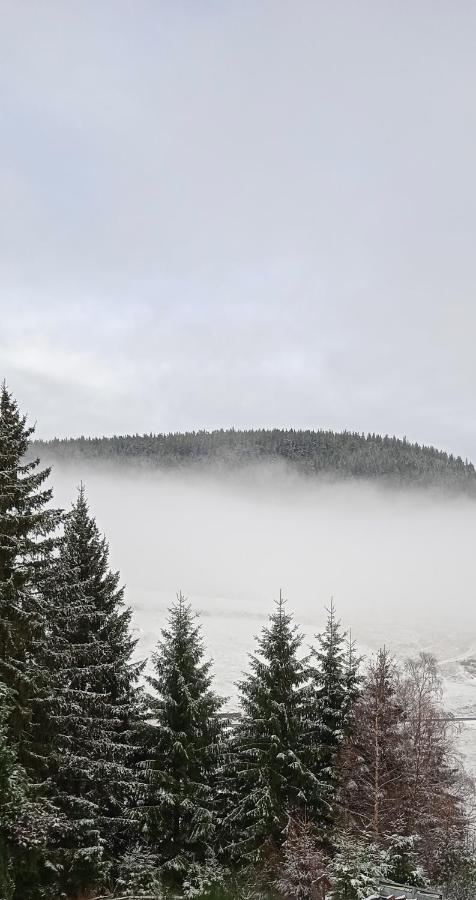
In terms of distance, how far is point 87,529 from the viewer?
77.7ft

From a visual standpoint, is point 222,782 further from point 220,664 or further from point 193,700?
point 220,664

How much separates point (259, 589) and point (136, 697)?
13349 centimetres

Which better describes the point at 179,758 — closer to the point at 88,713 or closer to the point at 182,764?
the point at 182,764

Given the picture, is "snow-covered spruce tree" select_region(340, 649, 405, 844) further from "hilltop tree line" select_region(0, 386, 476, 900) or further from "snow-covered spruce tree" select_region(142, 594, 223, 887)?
"snow-covered spruce tree" select_region(142, 594, 223, 887)

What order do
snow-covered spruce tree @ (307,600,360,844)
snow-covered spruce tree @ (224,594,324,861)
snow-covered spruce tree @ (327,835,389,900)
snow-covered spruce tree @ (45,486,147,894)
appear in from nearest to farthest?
snow-covered spruce tree @ (45,486,147,894), snow-covered spruce tree @ (327,835,389,900), snow-covered spruce tree @ (224,594,324,861), snow-covered spruce tree @ (307,600,360,844)

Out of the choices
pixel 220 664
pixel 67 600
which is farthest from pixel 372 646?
pixel 67 600

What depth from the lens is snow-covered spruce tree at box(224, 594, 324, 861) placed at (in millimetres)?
23938

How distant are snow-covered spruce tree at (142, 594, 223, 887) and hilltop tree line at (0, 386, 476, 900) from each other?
0.23 feet

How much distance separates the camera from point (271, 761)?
2502 cm

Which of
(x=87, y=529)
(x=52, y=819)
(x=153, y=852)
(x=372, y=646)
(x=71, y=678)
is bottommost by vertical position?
(x=372, y=646)

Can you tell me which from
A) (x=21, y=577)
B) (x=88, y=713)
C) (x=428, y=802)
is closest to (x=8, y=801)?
(x=21, y=577)

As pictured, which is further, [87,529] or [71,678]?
[87,529]

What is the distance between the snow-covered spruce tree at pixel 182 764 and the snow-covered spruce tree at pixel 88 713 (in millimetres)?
889

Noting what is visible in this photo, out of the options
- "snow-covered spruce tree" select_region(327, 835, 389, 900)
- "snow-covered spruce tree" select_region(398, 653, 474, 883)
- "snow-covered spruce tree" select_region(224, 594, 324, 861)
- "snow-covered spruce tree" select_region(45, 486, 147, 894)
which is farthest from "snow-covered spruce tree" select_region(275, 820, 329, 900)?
"snow-covered spruce tree" select_region(45, 486, 147, 894)
